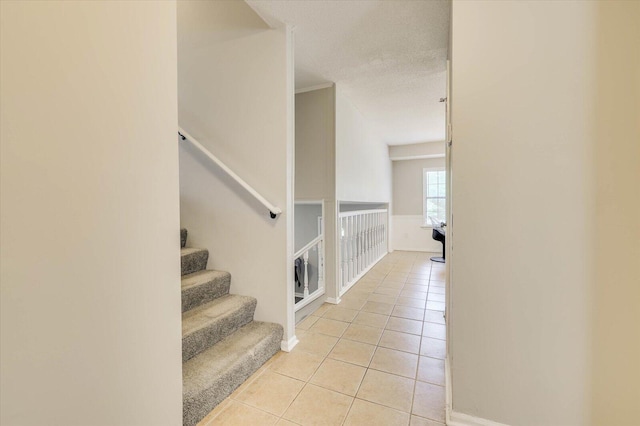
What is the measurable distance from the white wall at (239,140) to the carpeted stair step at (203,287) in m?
0.08

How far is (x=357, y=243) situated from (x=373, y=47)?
2.39 metres

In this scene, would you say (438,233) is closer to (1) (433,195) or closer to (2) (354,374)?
(1) (433,195)

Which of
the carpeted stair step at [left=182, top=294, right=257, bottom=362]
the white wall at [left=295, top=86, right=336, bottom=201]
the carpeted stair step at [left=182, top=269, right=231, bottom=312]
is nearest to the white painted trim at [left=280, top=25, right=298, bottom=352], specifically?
the carpeted stair step at [left=182, top=294, right=257, bottom=362]

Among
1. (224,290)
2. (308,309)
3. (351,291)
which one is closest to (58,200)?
(224,290)

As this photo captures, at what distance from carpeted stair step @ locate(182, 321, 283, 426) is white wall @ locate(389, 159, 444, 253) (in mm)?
5067

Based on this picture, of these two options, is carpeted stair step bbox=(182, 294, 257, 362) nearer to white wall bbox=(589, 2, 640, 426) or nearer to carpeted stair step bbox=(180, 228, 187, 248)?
carpeted stair step bbox=(180, 228, 187, 248)

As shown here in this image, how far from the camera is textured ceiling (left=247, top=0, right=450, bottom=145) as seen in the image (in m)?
1.83

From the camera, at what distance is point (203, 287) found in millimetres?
1910

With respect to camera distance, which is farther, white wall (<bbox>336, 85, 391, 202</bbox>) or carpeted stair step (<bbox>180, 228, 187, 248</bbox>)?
white wall (<bbox>336, 85, 391, 202</bbox>)

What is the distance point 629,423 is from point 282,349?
5.67ft

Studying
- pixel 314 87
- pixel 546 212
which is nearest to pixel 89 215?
pixel 546 212

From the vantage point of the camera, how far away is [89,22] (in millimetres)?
836

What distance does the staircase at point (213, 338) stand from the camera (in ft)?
4.48

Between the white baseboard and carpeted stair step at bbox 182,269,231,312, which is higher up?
carpeted stair step at bbox 182,269,231,312
